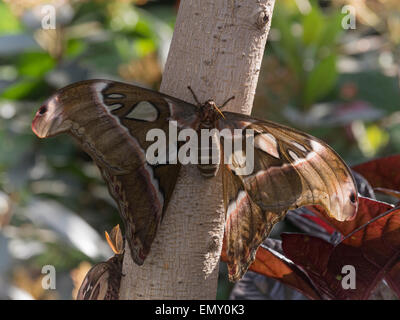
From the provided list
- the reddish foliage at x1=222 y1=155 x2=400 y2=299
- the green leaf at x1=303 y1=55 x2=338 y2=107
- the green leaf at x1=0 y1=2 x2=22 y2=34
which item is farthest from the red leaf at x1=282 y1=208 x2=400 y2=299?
the green leaf at x1=0 y1=2 x2=22 y2=34

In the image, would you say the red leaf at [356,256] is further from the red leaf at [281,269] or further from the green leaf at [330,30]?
the green leaf at [330,30]

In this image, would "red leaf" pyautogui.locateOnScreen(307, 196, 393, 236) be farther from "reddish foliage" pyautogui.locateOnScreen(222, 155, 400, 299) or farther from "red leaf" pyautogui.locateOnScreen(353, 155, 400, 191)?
"red leaf" pyautogui.locateOnScreen(353, 155, 400, 191)

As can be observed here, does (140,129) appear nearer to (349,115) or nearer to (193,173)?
(193,173)

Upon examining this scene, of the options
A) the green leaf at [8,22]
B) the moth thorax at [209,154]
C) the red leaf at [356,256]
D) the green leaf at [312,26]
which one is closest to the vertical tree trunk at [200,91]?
the moth thorax at [209,154]

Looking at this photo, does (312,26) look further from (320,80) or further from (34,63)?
(34,63)

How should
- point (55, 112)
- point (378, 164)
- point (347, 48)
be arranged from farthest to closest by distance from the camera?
1. point (347, 48)
2. point (378, 164)
3. point (55, 112)

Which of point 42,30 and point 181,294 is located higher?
Result: point 42,30

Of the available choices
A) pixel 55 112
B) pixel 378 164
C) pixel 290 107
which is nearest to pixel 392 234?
pixel 378 164
